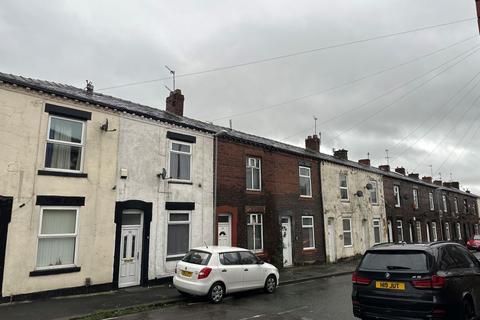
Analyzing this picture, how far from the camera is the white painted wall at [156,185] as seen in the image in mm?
13266

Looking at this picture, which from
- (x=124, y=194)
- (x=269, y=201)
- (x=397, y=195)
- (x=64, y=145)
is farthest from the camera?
(x=397, y=195)

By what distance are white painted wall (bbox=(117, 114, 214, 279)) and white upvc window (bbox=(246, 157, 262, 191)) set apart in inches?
133

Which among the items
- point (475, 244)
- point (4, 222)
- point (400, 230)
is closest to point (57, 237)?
point (4, 222)

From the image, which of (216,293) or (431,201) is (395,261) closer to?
(216,293)

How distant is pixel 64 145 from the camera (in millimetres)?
11844

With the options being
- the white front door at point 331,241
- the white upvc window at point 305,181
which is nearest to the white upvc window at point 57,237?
the white upvc window at point 305,181

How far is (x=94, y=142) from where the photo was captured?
488 inches

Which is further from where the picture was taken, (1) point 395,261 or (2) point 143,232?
(2) point 143,232

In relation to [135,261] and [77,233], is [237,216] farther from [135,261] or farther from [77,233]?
[77,233]

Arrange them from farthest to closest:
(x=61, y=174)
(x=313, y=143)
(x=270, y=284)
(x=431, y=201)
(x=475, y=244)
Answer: (x=431, y=201) → (x=475, y=244) → (x=313, y=143) → (x=270, y=284) → (x=61, y=174)

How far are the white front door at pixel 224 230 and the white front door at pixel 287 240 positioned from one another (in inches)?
160

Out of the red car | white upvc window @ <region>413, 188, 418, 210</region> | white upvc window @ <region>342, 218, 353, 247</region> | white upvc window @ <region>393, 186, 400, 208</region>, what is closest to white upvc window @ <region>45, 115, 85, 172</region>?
white upvc window @ <region>342, 218, 353, 247</region>

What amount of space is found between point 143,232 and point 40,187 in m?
3.94

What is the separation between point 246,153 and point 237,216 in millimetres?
3255
